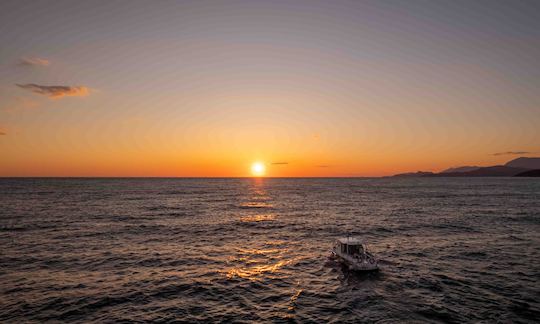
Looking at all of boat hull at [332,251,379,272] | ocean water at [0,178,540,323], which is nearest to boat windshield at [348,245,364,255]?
boat hull at [332,251,379,272]

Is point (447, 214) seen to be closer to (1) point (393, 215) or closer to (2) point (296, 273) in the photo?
(1) point (393, 215)

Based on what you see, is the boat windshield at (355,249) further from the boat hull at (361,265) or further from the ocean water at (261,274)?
the ocean water at (261,274)

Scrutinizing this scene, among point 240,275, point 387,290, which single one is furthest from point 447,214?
point 240,275

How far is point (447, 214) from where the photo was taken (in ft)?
262

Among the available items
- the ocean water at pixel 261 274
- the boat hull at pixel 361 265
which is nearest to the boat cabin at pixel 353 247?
the boat hull at pixel 361 265

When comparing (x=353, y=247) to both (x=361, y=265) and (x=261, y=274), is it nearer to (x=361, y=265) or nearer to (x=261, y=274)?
(x=361, y=265)

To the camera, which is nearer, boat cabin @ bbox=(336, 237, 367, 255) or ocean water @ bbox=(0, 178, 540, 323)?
ocean water @ bbox=(0, 178, 540, 323)

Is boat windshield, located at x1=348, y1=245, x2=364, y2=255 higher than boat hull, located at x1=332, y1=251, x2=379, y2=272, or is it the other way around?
boat windshield, located at x1=348, y1=245, x2=364, y2=255

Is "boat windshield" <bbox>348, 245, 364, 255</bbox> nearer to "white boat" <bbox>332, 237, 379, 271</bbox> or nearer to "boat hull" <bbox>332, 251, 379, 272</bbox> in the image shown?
"white boat" <bbox>332, 237, 379, 271</bbox>

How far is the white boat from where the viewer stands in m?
33.7

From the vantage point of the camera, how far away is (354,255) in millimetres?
35156

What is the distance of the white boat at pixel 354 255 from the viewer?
3366cm

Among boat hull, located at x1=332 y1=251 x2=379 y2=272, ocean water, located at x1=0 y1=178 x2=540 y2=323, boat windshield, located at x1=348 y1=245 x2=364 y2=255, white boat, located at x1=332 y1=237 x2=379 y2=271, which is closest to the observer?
ocean water, located at x1=0 y1=178 x2=540 y2=323

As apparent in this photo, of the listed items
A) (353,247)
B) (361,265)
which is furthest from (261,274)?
(353,247)
